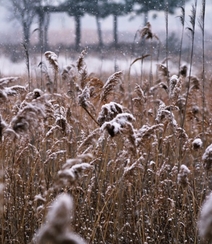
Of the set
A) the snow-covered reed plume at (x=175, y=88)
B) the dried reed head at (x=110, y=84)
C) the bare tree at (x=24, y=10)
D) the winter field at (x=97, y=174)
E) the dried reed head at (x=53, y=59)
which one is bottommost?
the winter field at (x=97, y=174)

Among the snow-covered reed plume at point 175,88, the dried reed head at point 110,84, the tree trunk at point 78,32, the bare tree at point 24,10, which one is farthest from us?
the tree trunk at point 78,32

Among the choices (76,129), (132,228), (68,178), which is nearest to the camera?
(68,178)

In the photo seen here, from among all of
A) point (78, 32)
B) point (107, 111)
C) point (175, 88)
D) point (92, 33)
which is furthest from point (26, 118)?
point (92, 33)

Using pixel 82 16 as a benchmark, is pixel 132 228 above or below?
below

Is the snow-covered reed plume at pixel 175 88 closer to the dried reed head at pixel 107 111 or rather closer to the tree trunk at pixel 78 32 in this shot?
the dried reed head at pixel 107 111

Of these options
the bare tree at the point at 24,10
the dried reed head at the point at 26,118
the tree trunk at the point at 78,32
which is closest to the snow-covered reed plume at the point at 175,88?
the dried reed head at the point at 26,118

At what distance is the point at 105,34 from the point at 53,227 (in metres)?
9.51

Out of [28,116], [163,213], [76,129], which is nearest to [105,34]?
[76,129]

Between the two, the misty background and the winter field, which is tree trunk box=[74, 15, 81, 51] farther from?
the winter field

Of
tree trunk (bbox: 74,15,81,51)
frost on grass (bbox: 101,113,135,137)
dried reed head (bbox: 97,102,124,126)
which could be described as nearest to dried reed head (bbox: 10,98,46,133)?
frost on grass (bbox: 101,113,135,137)

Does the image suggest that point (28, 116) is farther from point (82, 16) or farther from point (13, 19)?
point (82, 16)

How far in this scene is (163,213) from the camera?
210 cm

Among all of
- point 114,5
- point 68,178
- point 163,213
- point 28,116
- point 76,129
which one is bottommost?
point 163,213

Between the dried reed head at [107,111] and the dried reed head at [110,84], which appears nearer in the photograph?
the dried reed head at [107,111]
